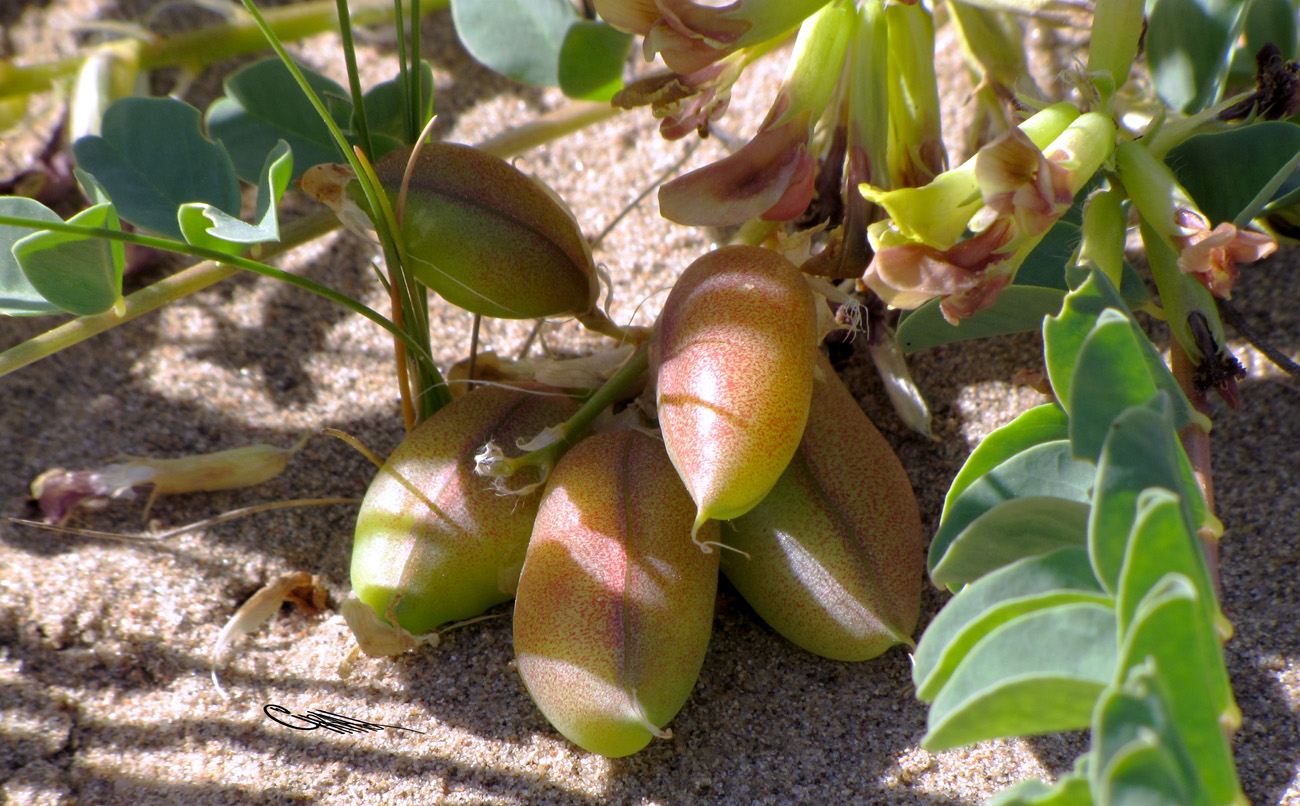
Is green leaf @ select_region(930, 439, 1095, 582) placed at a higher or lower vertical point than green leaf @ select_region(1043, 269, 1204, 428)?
lower

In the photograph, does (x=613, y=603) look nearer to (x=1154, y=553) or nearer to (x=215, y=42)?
(x=1154, y=553)

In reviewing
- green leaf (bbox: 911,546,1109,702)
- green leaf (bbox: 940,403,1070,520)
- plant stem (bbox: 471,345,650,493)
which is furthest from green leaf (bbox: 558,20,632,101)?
green leaf (bbox: 911,546,1109,702)

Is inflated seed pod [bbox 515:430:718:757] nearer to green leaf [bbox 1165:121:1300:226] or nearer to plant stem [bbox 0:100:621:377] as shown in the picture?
plant stem [bbox 0:100:621:377]

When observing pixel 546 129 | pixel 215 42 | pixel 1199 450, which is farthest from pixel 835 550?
pixel 215 42

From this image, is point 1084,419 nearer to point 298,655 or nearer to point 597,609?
point 597,609

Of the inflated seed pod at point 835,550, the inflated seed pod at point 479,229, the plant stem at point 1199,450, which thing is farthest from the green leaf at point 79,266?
the plant stem at point 1199,450

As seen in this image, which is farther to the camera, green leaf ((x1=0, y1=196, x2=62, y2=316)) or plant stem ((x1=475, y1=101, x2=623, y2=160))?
plant stem ((x1=475, y1=101, x2=623, y2=160))

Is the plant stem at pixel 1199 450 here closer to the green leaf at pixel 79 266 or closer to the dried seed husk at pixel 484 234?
the dried seed husk at pixel 484 234

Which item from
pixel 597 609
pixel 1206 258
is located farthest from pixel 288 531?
pixel 1206 258
